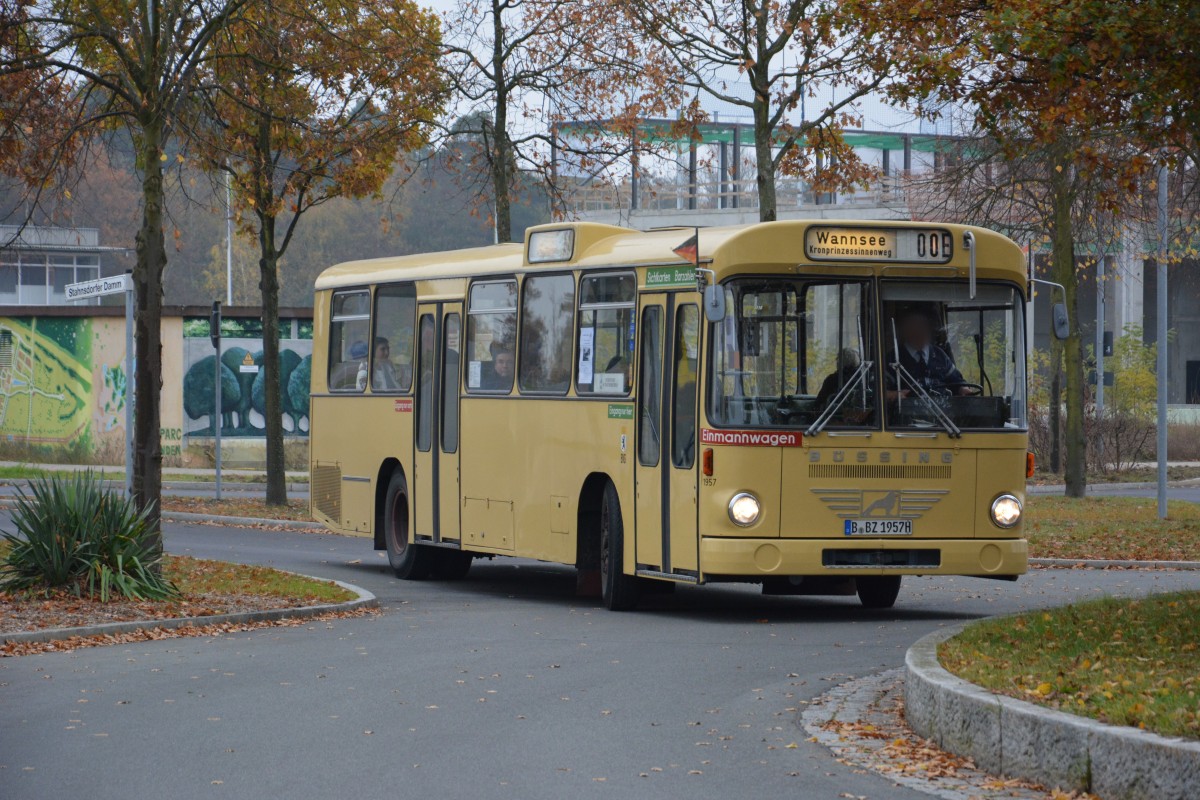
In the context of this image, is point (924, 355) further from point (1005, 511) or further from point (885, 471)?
point (1005, 511)

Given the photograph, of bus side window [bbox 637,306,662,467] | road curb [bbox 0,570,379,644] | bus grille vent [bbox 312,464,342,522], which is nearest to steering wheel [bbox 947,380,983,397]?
bus side window [bbox 637,306,662,467]

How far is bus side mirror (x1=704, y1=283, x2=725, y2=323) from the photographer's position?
46.2 ft

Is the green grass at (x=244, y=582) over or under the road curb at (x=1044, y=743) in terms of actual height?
under

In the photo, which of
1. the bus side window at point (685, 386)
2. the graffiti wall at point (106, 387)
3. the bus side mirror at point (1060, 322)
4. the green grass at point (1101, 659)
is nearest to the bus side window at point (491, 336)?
the bus side window at point (685, 386)

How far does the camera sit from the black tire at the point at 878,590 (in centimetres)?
1641

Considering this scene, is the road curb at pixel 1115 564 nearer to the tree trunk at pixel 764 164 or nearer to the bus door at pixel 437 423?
the tree trunk at pixel 764 164

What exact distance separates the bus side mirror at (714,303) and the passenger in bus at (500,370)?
4065 mm

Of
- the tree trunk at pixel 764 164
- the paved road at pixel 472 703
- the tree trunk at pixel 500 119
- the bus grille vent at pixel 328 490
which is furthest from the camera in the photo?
the tree trunk at pixel 500 119

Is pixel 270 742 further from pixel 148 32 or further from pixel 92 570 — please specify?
pixel 148 32

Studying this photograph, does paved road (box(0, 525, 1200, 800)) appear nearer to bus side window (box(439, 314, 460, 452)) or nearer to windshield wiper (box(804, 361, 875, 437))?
windshield wiper (box(804, 361, 875, 437))

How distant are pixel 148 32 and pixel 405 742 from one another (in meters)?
9.93

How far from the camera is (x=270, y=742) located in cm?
948

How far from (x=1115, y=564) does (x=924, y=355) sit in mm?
7128

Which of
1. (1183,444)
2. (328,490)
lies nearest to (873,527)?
(328,490)
